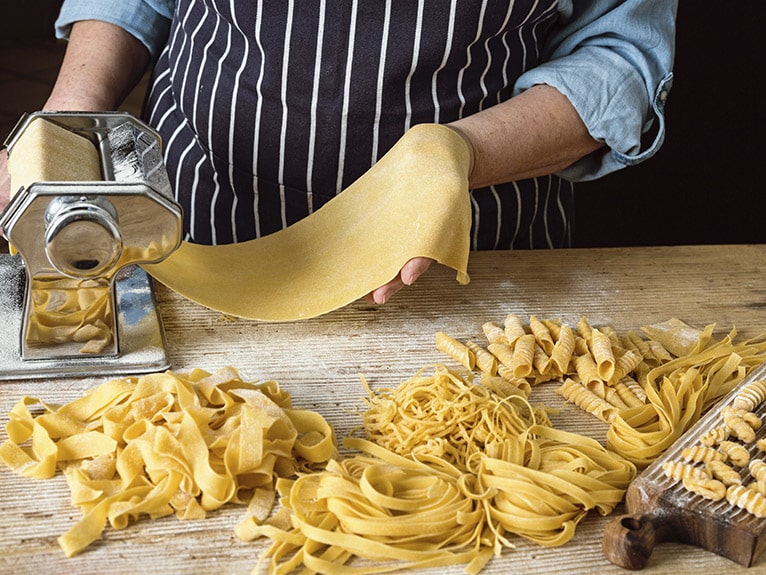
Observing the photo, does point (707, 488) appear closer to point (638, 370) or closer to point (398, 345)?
point (638, 370)

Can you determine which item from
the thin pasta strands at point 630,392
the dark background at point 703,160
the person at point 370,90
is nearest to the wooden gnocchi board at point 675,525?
the thin pasta strands at point 630,392

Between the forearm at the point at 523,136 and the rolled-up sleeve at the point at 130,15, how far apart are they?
69cm

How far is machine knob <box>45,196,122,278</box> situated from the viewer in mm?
1170

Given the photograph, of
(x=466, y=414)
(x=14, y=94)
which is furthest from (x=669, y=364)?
(x=14, y=94)

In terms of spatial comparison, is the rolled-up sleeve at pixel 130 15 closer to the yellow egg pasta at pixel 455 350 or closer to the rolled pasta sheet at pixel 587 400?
the yellow egg pasta at pixel 455 350

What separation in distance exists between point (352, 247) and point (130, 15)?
72cm

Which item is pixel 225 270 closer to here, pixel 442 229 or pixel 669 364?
pixel 442 229

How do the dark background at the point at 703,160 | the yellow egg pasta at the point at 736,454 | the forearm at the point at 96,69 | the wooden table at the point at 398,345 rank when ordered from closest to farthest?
the wooden table at the point at 398,345 → the yellow egg pasta at the point at 736,454 → the forearm at the point at 96,69 → the dark background at the point at 703,160

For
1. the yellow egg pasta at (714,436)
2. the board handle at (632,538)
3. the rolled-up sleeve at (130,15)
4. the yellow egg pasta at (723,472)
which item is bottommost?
the board handle at (632,538)

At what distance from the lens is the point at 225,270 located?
154 cm

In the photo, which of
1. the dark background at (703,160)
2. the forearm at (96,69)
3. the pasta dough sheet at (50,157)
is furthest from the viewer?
the dark background at (703,160)

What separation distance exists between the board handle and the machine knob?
70 centimetres

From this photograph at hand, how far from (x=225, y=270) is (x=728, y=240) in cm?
201

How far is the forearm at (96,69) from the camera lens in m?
1.75
